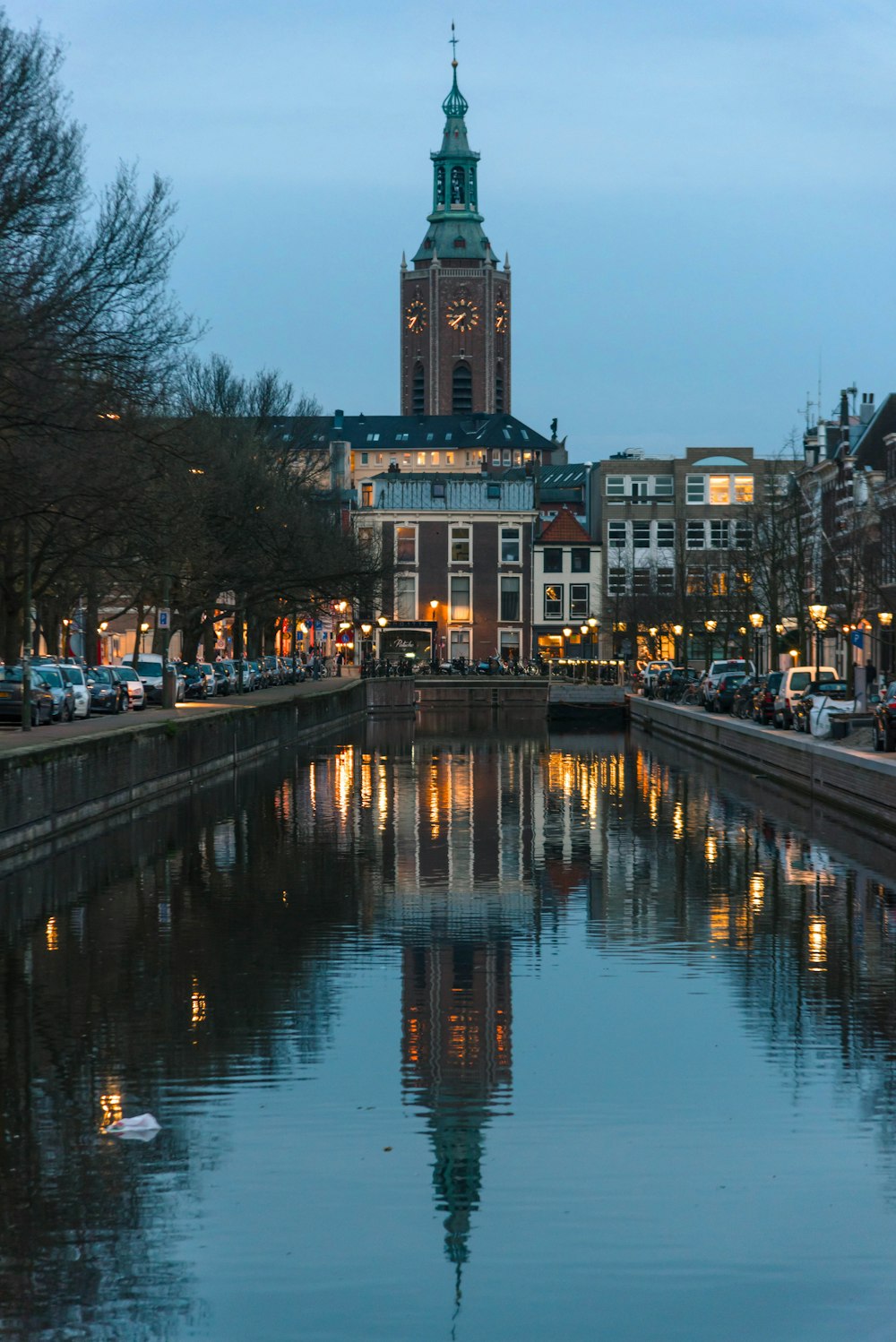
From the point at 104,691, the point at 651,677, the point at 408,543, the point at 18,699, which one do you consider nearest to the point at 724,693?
the point at 651,677

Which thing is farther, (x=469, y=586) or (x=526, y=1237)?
(x=469, y=586)

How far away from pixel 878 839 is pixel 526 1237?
21.1 m

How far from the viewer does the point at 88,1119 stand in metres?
11.4

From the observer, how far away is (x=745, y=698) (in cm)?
6588

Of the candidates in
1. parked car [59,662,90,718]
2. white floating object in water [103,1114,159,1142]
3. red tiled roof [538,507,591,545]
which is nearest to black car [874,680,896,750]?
parked car [59,662,90,718]

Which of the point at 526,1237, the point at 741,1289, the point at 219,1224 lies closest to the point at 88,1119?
the point at 219,1224

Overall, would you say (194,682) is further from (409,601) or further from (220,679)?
(409,601)

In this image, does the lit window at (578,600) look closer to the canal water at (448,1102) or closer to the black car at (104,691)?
the black car at (104,691)

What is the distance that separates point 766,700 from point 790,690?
1.71 metres

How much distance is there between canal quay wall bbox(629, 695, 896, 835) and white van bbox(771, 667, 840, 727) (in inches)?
61.5

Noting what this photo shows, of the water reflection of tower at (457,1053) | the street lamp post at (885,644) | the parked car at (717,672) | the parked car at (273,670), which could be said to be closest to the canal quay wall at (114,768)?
the water reflection of tower at (457,1053)

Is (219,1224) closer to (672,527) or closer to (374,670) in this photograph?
(374,670)

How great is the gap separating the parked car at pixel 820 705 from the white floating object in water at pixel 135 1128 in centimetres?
3699

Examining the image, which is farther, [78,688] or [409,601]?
[409,601]
